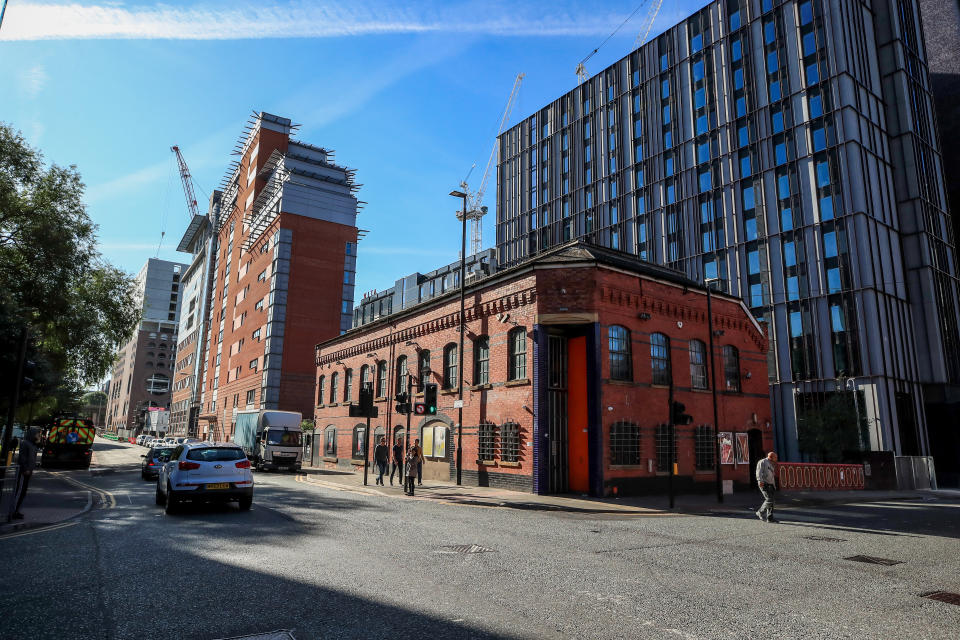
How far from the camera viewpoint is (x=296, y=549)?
342 inches

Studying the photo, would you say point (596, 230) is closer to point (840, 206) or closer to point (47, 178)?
point (840, 206)

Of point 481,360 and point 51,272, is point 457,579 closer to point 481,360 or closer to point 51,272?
point 481,360

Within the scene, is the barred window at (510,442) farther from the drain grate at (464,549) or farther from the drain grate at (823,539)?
the drain grate at (464,549)

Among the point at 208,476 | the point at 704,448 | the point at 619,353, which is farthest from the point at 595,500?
the point at 208,476

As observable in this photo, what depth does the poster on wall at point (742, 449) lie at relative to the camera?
24.8m

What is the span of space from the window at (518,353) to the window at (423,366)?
249 inches

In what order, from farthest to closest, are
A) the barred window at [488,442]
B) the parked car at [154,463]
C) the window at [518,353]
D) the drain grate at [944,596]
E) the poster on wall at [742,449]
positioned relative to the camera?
the poster on wall at [742,449] < the parked car at [154,463] < the barred window at [488,442] < the window at [518,353] < the drain grate at [944,596]

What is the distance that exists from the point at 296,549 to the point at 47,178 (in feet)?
76.6

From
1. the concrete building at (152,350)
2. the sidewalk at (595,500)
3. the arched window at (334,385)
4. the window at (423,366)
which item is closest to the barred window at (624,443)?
the sidewalk at (595,500)

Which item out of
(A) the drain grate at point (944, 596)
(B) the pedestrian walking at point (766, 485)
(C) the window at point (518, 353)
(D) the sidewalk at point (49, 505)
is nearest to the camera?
(A) the drain grate at point (944, 596)

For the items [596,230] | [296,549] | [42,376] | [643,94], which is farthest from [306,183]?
[296,549]

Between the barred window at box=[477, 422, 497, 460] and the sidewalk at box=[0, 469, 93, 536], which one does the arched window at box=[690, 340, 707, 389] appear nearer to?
the barred window at box=[477, 422, 497, 460]

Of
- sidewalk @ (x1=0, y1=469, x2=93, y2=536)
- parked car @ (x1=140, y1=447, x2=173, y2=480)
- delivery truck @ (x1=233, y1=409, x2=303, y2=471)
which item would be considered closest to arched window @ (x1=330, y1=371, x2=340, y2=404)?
delivery truck @ (x1=233, y1=409, x2=303, y2=471)

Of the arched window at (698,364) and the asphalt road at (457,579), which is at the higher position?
the arched window at (698,364)
